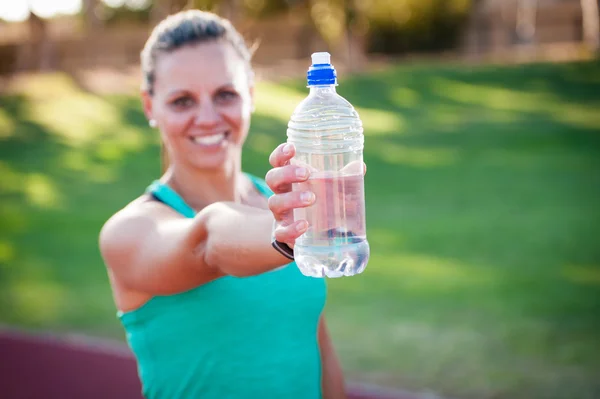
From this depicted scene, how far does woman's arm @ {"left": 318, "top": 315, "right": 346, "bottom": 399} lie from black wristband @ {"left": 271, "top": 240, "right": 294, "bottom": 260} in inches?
40.4

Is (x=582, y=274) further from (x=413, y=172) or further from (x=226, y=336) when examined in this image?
(x=226, y=336)

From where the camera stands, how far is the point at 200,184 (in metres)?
3.03

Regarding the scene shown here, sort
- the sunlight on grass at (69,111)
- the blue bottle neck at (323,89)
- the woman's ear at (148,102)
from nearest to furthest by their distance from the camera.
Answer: the blue bottle neck at (323,89) → the woman's ear at (148,102) → the sunlight on grass at (69,111)

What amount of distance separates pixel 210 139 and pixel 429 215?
1032cm

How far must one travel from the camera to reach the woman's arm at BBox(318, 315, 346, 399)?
123 inches

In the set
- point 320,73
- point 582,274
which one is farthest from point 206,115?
point 582,274

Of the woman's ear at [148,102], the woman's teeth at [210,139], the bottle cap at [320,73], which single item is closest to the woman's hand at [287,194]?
the bottle cap at [320,73]

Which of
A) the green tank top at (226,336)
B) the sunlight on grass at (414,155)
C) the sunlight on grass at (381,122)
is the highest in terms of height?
the green tank top at (226,336)

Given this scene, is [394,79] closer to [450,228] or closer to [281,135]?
[281,135]

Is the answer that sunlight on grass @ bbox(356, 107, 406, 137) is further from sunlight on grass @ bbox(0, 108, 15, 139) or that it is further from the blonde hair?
the blonde hair

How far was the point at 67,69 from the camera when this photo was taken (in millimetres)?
25609

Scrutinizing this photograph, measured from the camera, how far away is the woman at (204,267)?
8.00 feet

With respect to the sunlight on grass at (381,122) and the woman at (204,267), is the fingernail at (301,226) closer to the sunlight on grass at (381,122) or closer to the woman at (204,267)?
the woman at (204,267)

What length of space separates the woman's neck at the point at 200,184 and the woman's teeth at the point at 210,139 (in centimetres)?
11
